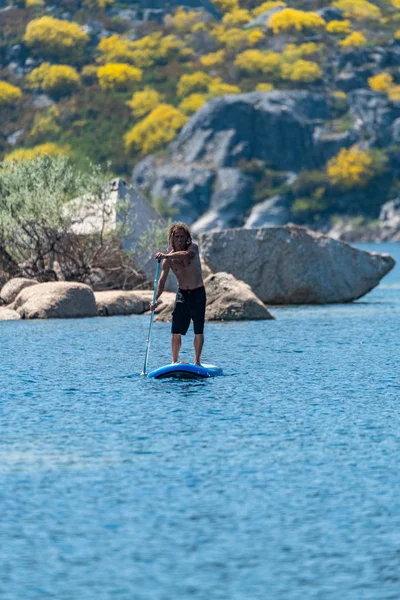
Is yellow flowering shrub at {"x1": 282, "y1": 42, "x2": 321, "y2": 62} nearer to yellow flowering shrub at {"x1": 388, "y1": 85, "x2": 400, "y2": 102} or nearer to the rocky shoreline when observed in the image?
yellow flowering shrub at {"x1": 388, "y1": 85, "x2": 400, "y2": 102}

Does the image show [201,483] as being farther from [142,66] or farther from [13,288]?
[142,66]

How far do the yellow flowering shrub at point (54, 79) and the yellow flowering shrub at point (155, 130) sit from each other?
15.7 meters

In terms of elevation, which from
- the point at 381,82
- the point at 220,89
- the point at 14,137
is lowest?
the point at 14,137

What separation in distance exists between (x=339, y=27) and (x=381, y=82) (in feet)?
82.4

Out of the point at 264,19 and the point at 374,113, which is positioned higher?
the point at 264,19

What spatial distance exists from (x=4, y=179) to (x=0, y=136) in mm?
122189

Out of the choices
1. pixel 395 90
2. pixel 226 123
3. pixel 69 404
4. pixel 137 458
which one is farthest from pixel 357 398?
pixel 395 90

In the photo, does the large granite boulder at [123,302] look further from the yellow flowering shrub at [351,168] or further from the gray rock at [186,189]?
the yellow flowering shrub at [351,168]

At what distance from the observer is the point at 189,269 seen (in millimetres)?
14734

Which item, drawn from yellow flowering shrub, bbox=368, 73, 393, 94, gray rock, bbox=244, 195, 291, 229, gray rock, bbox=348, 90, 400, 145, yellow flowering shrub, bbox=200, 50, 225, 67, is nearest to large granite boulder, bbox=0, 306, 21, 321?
gray rock, bbox=244, 195, 291, 229

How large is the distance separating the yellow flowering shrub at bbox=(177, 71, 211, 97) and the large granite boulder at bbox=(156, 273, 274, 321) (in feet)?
445

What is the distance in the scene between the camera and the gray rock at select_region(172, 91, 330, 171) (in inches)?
5325

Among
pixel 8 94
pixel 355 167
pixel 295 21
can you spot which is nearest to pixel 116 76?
pixel 8 94

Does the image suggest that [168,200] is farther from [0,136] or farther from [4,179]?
[4,179]
